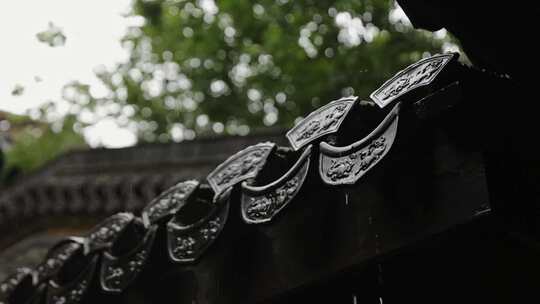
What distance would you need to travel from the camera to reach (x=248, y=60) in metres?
12.8

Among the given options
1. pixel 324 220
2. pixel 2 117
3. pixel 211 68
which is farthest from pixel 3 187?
pixel 324 220

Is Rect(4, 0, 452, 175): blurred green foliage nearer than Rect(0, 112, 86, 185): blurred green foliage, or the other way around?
Rect(4, 0, 452, 175): blurred green foliage

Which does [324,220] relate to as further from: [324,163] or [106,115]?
[106,115]

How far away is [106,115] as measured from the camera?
15.1m

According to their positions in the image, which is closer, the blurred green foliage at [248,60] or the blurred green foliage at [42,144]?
the blurred green foliage at [248,60]

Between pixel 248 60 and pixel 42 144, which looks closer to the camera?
pixel 248 60

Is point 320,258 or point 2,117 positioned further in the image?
point 2,117

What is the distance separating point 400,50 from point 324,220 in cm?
674

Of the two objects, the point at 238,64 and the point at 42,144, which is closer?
the point at 238,64

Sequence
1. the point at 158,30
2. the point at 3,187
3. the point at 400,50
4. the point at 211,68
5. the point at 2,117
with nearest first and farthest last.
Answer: the point at 400,50, the point at 3,187, the point at 2,117, the point at 158,30, the point at 211,68

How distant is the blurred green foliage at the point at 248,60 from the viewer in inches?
337

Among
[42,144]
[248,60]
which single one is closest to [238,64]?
[248,60]

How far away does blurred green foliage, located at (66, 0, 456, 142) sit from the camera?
857 centimetres

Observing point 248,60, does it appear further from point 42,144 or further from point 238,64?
point 42,144
